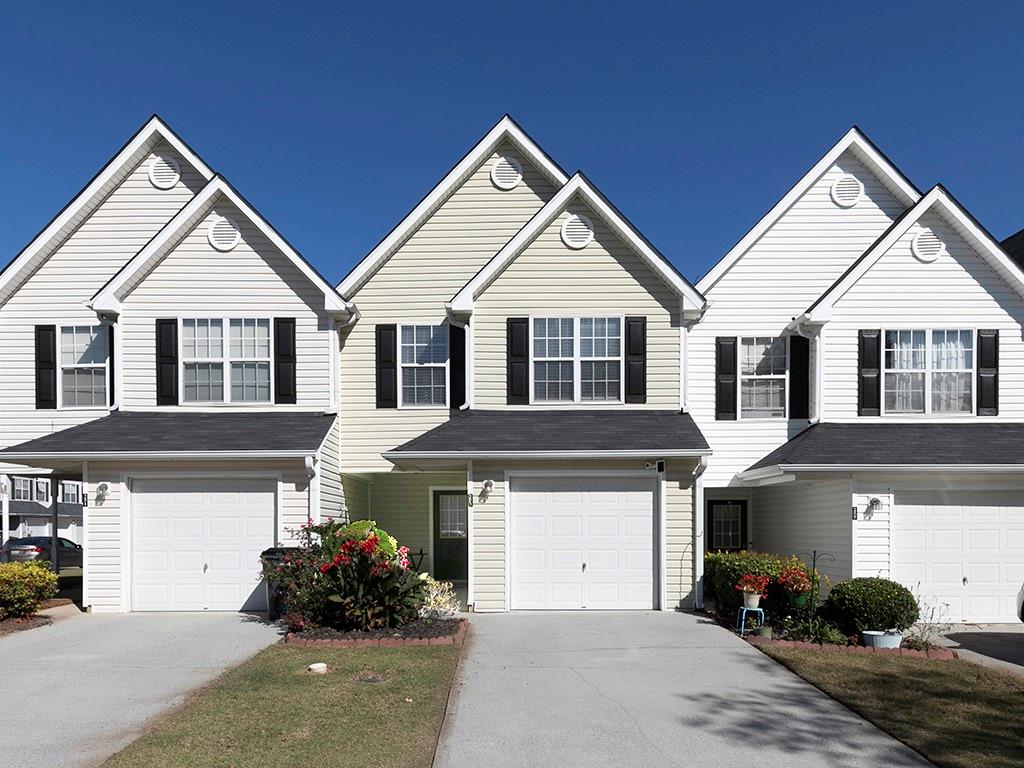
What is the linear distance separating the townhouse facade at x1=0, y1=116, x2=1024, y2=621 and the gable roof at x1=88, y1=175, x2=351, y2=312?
0.18 feet

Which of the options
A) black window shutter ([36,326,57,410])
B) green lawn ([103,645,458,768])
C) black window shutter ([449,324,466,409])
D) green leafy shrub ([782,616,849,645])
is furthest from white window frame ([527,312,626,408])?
black window shutter ([36,326,57,410])

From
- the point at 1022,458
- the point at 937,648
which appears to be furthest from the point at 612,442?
the point at 1022,458

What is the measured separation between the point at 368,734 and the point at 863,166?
50.3ft

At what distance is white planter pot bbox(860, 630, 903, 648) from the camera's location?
1144 centimetres

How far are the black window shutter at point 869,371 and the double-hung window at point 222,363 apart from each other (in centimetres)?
1139

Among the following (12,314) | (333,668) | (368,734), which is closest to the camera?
(368,734)

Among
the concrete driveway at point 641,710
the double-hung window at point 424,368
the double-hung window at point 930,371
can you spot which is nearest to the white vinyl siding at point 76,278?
the double-hung window at point 424,368

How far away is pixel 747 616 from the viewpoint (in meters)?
12.7

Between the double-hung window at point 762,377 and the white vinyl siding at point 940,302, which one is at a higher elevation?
the white vinyl siding at point 940,302

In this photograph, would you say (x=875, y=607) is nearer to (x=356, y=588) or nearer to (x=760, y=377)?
(x=760, y=377)

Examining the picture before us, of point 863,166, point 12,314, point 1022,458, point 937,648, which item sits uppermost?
point 863,166

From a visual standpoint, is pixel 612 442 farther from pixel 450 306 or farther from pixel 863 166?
pixel 863 166

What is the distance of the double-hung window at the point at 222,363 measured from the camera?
1617 cm

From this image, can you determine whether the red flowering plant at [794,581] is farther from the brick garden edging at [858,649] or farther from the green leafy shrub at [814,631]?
the brick garden edging at [858,649]
